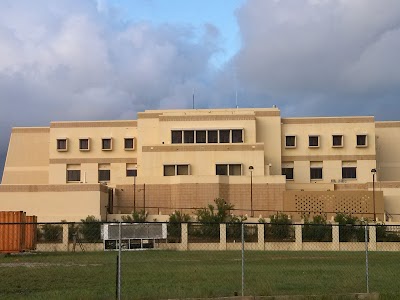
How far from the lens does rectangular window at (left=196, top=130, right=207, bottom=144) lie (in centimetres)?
8194

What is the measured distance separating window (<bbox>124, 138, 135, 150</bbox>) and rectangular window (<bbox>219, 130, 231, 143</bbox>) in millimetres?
11281

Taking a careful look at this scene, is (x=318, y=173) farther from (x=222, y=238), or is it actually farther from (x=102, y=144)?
(x=222, y=238)

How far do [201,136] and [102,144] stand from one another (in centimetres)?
1298

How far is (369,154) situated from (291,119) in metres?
10.2

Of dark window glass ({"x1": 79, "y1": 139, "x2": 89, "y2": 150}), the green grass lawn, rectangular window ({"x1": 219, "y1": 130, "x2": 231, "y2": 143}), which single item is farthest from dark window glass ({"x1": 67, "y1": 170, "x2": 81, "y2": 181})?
the green grass lawn

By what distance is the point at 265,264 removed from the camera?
118 feet

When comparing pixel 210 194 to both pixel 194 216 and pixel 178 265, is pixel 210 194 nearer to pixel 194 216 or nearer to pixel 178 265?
pixel 194 216

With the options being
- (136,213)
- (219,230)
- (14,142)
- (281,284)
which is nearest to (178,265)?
(281,284)

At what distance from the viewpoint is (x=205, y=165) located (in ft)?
261

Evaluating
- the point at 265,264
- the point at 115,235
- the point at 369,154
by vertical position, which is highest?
the point at 369,154

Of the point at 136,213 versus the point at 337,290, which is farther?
the point at 136,213

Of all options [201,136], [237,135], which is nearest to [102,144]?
[201,136]

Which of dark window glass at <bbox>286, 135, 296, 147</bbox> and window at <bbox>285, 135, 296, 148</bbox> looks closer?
window at <bbox>285, 135, 296, 148</bbox>

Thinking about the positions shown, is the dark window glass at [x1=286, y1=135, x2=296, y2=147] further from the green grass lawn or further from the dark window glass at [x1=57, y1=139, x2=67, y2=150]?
the green grass lawn
